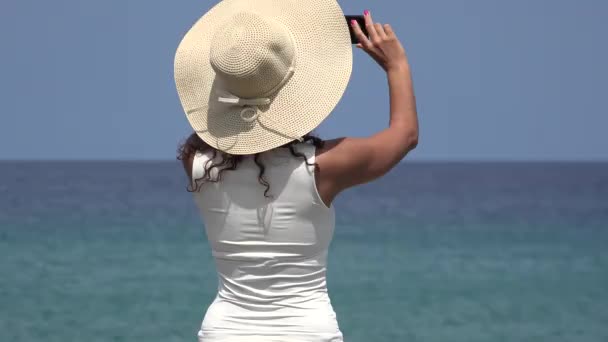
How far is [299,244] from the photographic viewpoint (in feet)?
5.64

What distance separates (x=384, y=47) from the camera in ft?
5.75

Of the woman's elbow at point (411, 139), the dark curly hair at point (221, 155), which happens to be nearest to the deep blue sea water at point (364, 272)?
the dark curly hair at point (221, 155)

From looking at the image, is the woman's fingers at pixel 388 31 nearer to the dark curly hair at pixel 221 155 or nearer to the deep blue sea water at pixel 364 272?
the dark curly hair at pixel 221 155

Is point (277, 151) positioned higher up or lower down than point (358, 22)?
lower down

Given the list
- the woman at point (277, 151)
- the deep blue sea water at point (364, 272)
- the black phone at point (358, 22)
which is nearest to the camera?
the woman at point (277, 151)

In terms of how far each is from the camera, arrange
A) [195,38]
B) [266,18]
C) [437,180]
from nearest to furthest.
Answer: [266,18] → [195,38] → [437,180]

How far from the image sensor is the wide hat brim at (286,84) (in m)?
1.69

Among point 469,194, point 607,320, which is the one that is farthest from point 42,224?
point 469,194

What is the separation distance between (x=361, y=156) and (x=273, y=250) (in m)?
0.19

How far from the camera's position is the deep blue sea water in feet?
27.2

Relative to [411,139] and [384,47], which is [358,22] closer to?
[384,47]

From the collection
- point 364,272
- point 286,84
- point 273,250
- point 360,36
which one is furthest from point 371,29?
point 364,272

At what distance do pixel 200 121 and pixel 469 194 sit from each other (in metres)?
25.2

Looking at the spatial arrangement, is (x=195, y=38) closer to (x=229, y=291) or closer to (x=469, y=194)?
(x=229, y=291)
